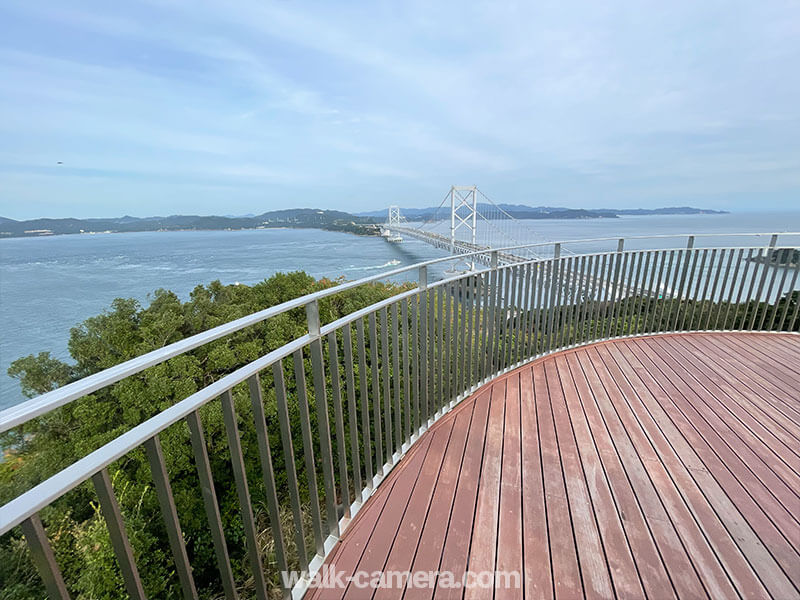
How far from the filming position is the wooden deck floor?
1.35 m

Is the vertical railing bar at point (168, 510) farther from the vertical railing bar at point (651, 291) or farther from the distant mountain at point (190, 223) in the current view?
the distant mountain at point (190, 223)

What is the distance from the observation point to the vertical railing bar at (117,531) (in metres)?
0.63

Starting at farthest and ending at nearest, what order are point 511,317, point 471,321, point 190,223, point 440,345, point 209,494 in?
point 190,223
point 511,317
point 471,321
point 440,345
point 209,494

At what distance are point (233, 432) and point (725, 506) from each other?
2.17 meters

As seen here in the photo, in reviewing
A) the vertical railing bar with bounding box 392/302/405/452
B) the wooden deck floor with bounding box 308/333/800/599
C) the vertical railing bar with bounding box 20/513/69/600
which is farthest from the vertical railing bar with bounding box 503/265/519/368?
the vertical railing bar with bounding box 20/513/69/600

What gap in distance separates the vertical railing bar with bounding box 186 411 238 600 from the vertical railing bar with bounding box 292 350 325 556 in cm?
34

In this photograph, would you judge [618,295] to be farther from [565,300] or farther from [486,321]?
[486,321]

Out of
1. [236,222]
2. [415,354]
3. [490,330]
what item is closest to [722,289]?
[490,330]

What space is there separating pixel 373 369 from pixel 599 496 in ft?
4.10

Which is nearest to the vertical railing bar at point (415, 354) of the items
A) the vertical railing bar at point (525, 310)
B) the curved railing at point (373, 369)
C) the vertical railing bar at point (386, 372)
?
the curved railing at point (373, 369)

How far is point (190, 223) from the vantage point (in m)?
42.6

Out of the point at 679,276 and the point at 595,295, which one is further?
the point at 679,276

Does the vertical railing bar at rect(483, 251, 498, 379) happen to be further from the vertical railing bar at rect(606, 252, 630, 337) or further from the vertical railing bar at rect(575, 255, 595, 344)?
the vertical railing bar at rect(606, 252, 630, 337)

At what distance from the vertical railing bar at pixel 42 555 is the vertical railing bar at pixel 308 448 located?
2.19 feet
